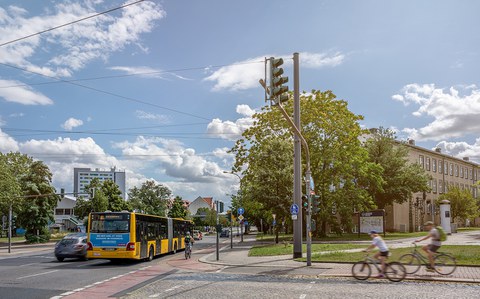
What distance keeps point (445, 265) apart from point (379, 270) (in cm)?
216

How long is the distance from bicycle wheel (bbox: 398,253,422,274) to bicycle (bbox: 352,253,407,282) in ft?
2.05

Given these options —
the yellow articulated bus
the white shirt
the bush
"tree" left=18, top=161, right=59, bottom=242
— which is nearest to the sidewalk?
the white shirt

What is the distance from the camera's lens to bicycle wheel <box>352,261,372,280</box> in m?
15.4

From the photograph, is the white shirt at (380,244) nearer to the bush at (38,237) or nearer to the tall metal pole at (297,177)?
the tall metal pole at (297,177)

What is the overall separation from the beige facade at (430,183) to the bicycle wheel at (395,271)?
42.2m

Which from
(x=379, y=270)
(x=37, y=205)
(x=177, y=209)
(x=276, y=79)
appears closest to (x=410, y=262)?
(x=379, y=270)

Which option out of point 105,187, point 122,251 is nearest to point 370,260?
point 122,251

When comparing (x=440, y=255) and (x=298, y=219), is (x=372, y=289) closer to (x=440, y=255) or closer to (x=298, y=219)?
(x=440, y=255)

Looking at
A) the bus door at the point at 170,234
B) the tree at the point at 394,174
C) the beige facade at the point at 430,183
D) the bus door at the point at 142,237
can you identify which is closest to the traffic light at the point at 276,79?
the bus door at the point at 142,237

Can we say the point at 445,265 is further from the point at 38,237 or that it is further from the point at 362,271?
the point at 38,237

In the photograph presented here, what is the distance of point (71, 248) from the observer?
27125 mm

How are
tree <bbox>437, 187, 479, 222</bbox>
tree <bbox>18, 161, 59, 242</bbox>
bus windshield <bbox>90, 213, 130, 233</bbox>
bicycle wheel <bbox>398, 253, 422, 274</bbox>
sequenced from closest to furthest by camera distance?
bicycle wheel <bbox>398, 253, 422, 274</bbox> → bus windshield <bbox>90, 213, 130, 233</bbox> → tree <bbox>18, 161, 59, 242</bbox> → tree <bbox>437, 187, 479, 222</bbox>

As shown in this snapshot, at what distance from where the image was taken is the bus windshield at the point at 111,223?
23.8 meters

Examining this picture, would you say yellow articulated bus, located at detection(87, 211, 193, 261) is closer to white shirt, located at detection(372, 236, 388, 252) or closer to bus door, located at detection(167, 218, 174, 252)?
bus door, located at detection(167, 218, 174, 252)
